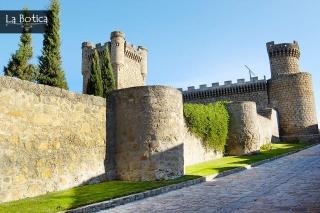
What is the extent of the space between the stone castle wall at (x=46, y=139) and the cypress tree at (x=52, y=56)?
10.7 metres

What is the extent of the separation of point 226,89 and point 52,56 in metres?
23.3

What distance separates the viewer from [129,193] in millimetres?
7801

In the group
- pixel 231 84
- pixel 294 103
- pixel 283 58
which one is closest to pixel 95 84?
pixel 231 84

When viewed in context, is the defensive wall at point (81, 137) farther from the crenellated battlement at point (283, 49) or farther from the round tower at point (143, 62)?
the crenellated battlement at point (283, 49)

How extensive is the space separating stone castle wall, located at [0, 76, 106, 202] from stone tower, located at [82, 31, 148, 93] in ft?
80.0

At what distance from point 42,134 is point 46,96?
1.05m

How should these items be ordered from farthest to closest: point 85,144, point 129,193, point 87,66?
point 87,66, point 85,144, point 129,193

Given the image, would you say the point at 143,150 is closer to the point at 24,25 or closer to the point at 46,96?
the point at 46,96

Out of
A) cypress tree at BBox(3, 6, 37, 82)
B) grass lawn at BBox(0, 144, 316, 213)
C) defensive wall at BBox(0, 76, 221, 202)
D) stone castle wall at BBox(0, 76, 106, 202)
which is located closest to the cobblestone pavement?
grass lawn at BBox(0, 144, 316, 213)

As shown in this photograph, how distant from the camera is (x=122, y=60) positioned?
117 feet

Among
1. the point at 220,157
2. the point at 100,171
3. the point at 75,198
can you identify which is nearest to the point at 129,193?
the point at 75,198

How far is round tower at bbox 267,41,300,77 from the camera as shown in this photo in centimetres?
3725

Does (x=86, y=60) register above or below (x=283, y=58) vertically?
above

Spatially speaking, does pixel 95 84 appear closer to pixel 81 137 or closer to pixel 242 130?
pixel 242 130
